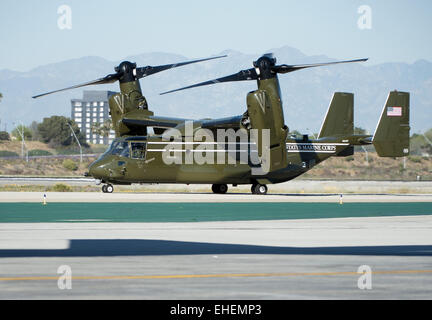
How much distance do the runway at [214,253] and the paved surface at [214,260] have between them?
2 cm

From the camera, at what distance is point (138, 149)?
3991 cm

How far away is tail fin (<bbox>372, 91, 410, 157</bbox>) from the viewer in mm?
42938

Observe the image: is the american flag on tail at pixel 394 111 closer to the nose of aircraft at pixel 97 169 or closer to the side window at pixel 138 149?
the side window at pixel 138 149

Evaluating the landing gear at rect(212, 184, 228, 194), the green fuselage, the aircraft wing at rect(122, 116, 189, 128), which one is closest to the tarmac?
the green fuselage

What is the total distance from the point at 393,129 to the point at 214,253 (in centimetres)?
2943

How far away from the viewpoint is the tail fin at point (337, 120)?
46125 millimetres

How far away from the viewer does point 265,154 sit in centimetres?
3541

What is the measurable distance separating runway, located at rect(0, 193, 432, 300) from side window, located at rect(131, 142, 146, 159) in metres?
9.95

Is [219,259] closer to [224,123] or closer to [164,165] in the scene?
[224,123]

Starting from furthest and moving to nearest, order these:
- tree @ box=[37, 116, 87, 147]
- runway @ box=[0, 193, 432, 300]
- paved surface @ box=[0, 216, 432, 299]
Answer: tree @ box=[37, 116, 87, 147]
runway @ box=[0, 193, 432, 300]
paved surface @ box=[0, 216, 432, 299]

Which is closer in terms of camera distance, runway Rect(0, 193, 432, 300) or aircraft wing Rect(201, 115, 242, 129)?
runway Rect(0, 193, 432, 300)

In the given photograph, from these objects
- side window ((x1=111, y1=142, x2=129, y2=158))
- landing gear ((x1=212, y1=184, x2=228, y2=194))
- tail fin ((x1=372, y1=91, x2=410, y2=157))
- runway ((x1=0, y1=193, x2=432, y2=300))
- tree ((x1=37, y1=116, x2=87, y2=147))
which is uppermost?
tree ((x1=37, y1=116, x2=87, y2=147))

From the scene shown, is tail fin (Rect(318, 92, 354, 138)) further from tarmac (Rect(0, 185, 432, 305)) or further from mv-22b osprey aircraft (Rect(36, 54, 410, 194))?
tarmac (Rect(0, 185, 432, 305))

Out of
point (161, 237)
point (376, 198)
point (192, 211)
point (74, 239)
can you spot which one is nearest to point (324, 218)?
point (192, 211)
